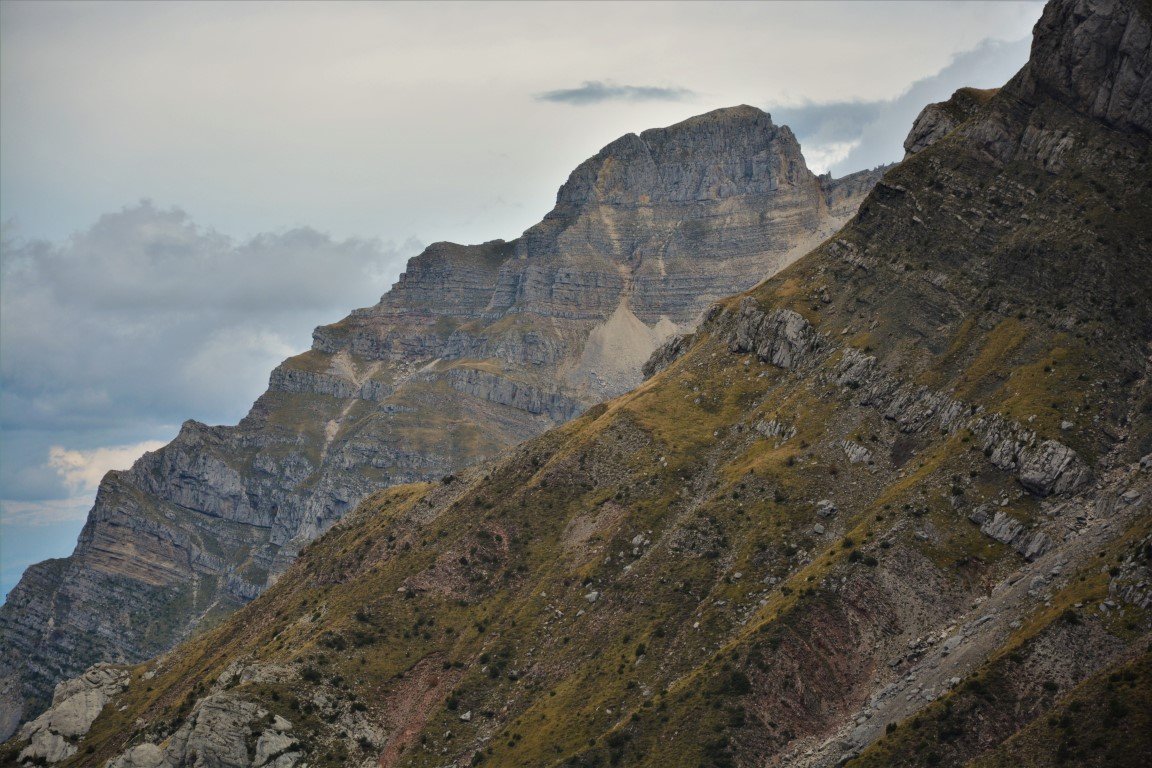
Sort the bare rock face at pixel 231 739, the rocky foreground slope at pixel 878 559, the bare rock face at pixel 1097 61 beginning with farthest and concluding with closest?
the bare rock face at pixel 1097 61
the bare rock face at pixel 231 739
the rocky foreground slope at pixel 878 559

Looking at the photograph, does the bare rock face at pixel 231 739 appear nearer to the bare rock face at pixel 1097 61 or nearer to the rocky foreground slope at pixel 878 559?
the rocky foreground slope at pixel 878 559

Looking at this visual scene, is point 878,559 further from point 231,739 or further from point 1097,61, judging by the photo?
point 1097,61

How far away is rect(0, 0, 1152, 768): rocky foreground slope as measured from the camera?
11794 centimetres

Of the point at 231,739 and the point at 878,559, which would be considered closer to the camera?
the point at 878,559

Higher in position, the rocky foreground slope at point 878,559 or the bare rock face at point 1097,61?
the bare rock face at point 1097,61

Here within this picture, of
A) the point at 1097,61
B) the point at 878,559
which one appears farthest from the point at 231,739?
the point at 1097,61

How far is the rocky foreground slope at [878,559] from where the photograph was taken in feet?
387

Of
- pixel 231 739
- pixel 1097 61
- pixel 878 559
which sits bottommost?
pixel 231 739

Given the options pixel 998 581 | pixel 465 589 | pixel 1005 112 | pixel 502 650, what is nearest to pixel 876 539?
pixel 998 581

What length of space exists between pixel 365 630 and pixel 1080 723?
365 ft

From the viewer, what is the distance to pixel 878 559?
141250 mm

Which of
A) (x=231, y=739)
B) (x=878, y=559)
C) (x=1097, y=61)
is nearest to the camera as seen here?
(x=878, y=559)

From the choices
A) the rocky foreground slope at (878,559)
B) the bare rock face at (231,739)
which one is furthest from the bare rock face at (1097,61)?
the bare rock face at (231,739)

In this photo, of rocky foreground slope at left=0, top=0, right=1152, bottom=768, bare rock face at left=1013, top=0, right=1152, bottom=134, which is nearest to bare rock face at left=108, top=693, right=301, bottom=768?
rocky foreground slope at left=0, top=0, right=1152, bottom=768
